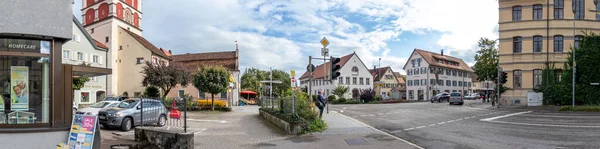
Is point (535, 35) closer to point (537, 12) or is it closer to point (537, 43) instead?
point (537, 43)

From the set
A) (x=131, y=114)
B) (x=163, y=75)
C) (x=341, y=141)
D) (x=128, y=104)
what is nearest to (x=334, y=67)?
(x=341, y=141)

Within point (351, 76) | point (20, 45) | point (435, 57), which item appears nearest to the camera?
point (20, 45)

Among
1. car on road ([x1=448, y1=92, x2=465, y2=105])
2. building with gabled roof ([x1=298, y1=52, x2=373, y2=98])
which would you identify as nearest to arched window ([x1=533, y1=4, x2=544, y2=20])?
car on road ([x1=448, y1=92, x2=465, y2=105])

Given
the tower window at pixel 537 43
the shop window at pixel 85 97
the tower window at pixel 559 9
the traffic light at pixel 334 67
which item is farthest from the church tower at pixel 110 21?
the tower window at pixel 559 9

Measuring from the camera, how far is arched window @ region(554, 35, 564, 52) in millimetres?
31406

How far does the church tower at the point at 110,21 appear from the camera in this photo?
47900mm

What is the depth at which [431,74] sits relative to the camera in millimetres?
72188

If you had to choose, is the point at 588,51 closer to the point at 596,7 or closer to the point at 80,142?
the point at 596,7

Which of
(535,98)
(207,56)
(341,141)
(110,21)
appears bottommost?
(341,141)

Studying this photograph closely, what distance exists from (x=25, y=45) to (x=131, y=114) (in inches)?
323

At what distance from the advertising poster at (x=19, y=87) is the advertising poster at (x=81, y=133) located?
0.87 meters

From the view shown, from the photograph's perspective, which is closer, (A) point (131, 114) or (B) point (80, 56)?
(A) point (131, 114)

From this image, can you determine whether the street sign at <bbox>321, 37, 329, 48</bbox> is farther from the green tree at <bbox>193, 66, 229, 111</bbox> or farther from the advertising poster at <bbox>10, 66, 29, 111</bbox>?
the green tree at <bbox>193, 66, 229, 111</bbox>

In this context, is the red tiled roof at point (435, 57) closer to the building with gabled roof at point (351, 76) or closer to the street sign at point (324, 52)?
the building with gabled roof at point (351, 76)
